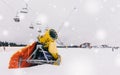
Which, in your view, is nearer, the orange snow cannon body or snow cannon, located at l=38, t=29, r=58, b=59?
the orange snow cannon body

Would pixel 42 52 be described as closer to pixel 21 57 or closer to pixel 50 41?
pixel 50 41

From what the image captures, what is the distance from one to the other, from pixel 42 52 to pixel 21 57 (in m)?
0.72

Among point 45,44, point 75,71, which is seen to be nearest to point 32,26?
point 45,44

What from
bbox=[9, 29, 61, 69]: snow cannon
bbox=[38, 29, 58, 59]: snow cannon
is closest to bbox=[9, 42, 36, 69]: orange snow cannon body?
bbox=[9, 29, 61, 69]: snow cannon

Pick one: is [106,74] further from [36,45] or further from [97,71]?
[36,45]

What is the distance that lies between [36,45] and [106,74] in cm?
272

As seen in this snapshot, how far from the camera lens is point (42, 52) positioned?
968 centimetres

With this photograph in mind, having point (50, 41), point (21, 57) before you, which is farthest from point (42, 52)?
point (21, 57)

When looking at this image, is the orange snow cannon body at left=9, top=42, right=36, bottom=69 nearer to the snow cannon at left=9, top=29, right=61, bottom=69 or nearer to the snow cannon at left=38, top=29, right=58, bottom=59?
the snow cannon at left=9, top=29, right=61, bottom=69

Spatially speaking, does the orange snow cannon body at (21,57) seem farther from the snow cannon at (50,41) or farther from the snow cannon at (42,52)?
the snow cannon at (50,41)

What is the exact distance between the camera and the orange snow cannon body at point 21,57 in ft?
29.5

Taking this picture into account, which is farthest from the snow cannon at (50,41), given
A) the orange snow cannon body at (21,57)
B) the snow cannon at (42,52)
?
the orange snow cannon body at (21,57)

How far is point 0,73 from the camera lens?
7.38 m

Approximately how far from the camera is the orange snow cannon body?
9000mm
